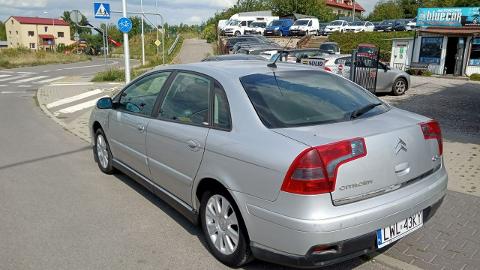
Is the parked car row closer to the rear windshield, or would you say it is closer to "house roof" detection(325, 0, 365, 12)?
the rear windshield

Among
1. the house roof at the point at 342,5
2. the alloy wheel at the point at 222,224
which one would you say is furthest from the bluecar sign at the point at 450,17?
the house roof at the point at 342,5

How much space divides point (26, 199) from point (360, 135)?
3.93 meters

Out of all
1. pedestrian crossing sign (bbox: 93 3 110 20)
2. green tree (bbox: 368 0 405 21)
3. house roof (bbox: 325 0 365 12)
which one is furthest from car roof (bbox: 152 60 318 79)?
house roof (bbox: 325 0 365 12)

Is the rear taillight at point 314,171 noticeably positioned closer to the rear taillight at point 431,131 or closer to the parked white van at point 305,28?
the rear taillight at point 431,131

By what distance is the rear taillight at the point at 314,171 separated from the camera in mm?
2574

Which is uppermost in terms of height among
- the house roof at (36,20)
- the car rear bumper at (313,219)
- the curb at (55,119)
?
the house roof at (36,20)

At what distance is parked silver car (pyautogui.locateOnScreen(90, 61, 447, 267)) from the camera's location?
8.58 ft

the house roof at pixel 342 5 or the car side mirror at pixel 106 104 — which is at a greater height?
the house roof at pixel 342 5

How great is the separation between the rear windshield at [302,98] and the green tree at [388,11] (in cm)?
7645

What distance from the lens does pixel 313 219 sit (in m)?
2.57

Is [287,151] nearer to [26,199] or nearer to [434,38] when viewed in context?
[26,199]

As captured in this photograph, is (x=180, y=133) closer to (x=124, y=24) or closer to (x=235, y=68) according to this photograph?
(x=235, y=68)

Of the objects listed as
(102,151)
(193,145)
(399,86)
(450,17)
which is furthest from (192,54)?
(193,145)

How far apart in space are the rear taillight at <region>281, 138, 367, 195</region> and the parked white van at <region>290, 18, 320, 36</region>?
40.4m
